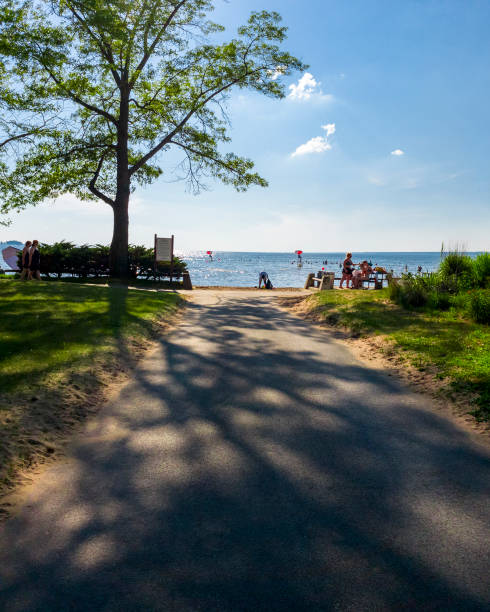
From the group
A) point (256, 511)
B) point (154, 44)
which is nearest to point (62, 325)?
point (256, 511)

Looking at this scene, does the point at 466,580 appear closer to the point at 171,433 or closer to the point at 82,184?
the point at 171,433

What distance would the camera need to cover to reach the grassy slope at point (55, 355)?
4729 millimetres

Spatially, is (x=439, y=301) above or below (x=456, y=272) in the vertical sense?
below

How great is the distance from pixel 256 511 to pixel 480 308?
8960mm

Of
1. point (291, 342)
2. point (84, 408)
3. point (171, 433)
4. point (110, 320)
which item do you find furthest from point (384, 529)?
point (110, 320)

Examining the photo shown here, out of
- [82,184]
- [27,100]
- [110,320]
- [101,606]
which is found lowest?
[101,606]

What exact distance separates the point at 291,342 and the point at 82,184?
21642 millimetres

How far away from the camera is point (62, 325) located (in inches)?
376

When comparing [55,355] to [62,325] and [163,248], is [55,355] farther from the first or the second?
[163,248]

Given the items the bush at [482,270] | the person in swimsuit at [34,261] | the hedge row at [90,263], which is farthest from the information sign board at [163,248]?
the bush at [482,270]

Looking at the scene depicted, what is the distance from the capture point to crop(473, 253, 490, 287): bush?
13391 millimetres

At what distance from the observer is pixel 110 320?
1045 cm

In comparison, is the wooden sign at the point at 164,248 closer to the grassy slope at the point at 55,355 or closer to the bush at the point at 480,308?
the grassy slope at the point at 55,355

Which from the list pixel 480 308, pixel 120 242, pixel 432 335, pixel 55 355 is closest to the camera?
pixel 55 355
